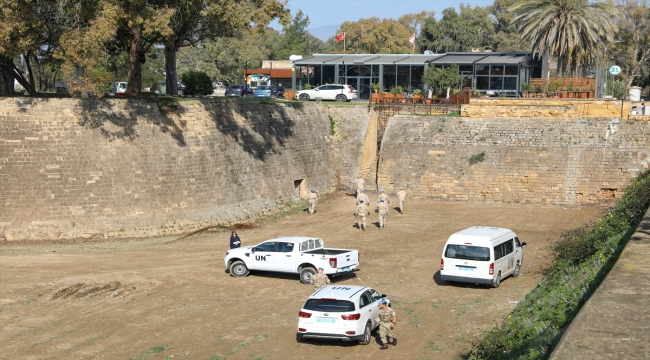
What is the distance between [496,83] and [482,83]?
0.99 meters

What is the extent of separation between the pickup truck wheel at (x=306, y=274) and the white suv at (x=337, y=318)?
5806 mm

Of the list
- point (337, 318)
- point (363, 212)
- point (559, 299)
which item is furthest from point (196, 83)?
point (559, 299)

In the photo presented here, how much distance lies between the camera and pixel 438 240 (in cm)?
3023

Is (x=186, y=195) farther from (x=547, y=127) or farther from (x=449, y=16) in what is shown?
(x=449, y=16)

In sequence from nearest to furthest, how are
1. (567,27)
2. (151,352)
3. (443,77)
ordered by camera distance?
1. (151,352)
2. (567,27)
3. (443,77)

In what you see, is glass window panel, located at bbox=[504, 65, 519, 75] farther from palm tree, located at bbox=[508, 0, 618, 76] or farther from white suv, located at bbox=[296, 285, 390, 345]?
white suv, located at bbox=[296, 285, 390, 345]

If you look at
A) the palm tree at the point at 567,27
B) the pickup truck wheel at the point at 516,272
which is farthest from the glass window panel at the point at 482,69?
the pickup truck wheel at the point at 516,272

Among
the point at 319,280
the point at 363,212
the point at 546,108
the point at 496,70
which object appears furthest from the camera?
the point at 496,70

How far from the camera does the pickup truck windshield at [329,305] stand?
17.0 metres

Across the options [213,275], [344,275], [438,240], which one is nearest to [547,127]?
[438,240]

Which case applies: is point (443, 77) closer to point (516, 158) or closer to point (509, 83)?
point (509, 83)

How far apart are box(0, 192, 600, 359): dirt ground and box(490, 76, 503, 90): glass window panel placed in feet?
63.0

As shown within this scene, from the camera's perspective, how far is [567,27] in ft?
152

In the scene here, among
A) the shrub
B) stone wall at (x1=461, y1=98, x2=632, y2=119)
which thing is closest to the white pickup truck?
stone wall at (x1=461, y1=98, x2=632, y2=119)
